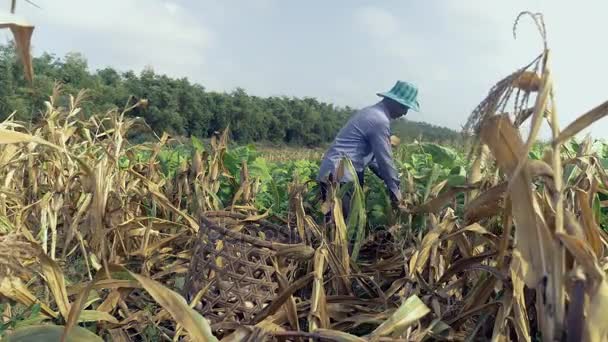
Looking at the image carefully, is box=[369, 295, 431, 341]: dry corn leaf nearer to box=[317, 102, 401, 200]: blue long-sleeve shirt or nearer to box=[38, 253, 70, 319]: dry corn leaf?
box=[38, 253, 70, 319]: dry corn leaf

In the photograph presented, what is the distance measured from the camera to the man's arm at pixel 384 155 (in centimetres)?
323

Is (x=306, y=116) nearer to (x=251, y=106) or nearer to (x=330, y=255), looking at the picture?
(x=251, y=106)

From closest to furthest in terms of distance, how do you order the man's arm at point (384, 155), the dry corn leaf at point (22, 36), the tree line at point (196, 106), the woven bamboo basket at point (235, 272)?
the dry corn leaf at point (22, 36)
the woven bamboo basket at point (235, 272)
the man's arm at point (384, 155)
the tree line at point (196, 106)

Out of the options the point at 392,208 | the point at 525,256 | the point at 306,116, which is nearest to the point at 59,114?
the point at 392,208

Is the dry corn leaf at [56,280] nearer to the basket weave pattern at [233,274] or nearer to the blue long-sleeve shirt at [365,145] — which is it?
the basket weave pattern at [233,274]

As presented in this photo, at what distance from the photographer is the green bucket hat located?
142 inches

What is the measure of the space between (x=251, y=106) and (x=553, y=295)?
31.9 meters

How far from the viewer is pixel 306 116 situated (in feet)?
120

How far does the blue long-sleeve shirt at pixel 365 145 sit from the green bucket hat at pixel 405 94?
0.33 ft

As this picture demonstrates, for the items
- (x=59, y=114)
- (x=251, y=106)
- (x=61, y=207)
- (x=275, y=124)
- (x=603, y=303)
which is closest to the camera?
(x=603, y=303)

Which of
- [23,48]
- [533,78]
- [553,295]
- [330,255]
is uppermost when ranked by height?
[533,78]

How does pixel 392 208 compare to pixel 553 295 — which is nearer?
pixel 553 295

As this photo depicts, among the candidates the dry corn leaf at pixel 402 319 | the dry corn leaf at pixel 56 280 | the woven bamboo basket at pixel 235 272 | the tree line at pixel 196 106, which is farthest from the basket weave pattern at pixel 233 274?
the tree line at pixel 196 106

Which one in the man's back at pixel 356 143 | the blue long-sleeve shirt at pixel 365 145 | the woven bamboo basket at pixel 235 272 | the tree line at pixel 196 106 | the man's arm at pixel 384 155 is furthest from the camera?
the tree line at pixel 196 106
